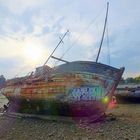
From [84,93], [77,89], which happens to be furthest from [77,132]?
[77,89]

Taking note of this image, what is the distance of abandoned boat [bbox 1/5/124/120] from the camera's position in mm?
19047

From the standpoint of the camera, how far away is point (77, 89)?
62.7ft

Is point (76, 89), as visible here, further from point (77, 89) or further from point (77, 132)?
point (77, 132)

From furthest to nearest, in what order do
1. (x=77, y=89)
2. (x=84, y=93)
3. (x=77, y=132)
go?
1. (x=77, y=89)
2. (x=84, y=93)
3. (x=77, y=132)

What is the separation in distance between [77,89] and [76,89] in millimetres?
68

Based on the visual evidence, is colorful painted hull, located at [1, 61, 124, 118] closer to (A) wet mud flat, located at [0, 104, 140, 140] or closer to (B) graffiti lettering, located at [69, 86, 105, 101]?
(B) graffiti lettering, located at [69, 86, 105, 101]

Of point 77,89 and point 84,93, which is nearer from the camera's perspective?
point 84,93

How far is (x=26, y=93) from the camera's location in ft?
76.3

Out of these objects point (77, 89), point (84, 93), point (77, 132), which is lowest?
point (77, 132)

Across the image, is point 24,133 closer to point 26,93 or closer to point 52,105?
point 52,105

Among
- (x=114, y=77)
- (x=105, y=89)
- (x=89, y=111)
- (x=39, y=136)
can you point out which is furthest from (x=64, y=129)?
(x=114, y=77)

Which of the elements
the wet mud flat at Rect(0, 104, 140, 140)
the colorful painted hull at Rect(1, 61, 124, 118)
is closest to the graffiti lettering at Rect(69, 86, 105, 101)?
the colorful painted hull at Rect(1, 61, 124, 118)

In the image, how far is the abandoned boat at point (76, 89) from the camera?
750 inches

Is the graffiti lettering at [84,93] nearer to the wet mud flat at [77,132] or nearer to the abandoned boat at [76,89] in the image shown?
the abandoned boat at [76,89]
